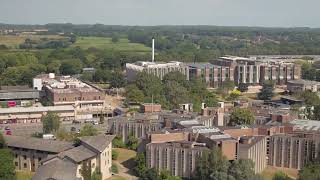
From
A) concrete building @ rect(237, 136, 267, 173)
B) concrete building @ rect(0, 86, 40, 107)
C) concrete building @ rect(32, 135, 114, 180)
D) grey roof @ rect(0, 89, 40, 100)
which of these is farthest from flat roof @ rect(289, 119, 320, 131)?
grey roof @ rect(0, 89, 40, 100)

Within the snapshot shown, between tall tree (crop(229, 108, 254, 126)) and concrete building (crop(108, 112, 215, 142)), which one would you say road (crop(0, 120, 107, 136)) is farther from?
tall tree (crop(229, 108, 254, 126))

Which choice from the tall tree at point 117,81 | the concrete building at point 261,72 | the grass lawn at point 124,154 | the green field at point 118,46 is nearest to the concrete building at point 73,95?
A: the tall tree at point 117,81

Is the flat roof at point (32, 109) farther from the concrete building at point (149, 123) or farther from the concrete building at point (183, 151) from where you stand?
the concrete building at point (183, 151)

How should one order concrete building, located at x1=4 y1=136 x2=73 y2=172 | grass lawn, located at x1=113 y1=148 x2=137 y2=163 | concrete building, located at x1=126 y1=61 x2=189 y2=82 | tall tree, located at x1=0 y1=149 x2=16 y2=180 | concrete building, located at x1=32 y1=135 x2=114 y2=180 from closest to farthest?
concrete building, located at x1=32 y1=135 x2=114 y2=180, tall tree, located at x1=0 y1=149 x2=16 y2=180, concrete building, located at x1=4 y1=136 x2=73 y2=172, grass lawn, located at x1=113 y1=148 x2=137 y2=163, concrete building, located at x1=126 y1=61 x2=189 y2=82

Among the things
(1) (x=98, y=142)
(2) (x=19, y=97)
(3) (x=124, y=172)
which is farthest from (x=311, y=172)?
(2) (x=19, y=97)

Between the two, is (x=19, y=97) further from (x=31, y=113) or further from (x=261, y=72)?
(x=261, y=72)

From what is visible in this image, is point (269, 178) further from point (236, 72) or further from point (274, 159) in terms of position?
point (236, 72)

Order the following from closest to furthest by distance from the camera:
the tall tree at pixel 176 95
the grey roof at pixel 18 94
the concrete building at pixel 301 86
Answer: the tall tree at pixel 176 95, the grey roof at pixel 18 94, the concrete building at pixel 301 86
